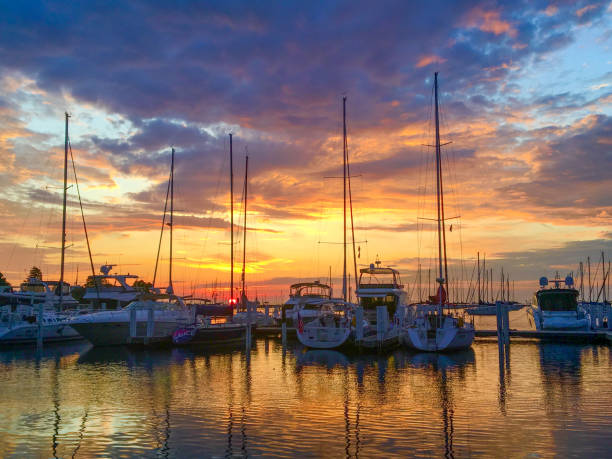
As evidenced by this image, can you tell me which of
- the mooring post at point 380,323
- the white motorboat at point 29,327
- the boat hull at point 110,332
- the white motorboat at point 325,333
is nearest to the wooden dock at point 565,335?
the mooring post at point 380,323

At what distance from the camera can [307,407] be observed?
61.5 feet

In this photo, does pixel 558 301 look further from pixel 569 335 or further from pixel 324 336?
pixel 324 336

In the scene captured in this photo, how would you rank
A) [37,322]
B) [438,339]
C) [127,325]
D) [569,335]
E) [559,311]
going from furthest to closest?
[559,311]
[569,335]
[37,322]
[127,325]
[438,339]

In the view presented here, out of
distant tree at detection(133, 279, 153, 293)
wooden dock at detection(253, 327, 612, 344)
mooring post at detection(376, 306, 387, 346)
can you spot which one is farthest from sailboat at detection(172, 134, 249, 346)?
wooden dock at detection(253, 327, 612, 344)

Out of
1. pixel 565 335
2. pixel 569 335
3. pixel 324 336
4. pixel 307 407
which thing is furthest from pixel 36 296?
pixel 569 335

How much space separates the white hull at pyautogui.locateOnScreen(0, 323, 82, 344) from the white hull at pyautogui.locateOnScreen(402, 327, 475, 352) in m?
23.7

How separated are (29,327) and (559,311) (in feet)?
134

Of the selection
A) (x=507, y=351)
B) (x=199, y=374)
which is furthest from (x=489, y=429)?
(x=507, y=351)

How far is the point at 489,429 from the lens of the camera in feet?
50.5

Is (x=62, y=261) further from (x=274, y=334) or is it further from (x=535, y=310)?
(x=535, y=310)

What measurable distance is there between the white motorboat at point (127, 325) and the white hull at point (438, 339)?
671 inches

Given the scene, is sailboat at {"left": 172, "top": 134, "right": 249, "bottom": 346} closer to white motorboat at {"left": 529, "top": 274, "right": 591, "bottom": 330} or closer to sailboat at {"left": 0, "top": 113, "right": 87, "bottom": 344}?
sailboat at {"left": 0, "top": 113, "right": 87, "bottom": 344}

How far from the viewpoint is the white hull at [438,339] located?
117ft

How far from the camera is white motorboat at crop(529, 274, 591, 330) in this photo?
148ft
